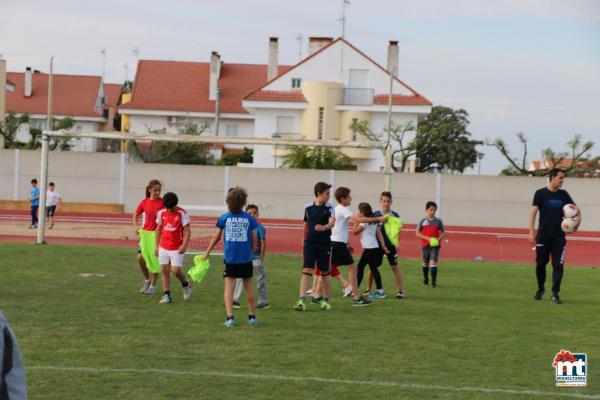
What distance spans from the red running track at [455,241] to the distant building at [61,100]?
41246mm

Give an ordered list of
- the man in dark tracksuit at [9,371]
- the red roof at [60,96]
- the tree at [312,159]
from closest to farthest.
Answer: the man in dark tracksuit at [9,371]
the tree at [312,159]
the red roof at [60,96]

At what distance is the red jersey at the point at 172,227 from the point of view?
13.4 meters

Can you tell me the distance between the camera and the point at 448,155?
82.2m

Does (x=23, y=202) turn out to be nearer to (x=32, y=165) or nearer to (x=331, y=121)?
(x=32, y=165)

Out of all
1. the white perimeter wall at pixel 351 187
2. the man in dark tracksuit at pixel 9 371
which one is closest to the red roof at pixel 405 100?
the white perimeter wall at pixel 351 187

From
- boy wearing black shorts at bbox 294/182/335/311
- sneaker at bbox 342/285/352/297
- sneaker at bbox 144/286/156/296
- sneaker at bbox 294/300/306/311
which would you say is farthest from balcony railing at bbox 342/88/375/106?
sneaker at bbox 294/300/306/311

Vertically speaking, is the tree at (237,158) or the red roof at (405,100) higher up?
the red roof at (405,100)

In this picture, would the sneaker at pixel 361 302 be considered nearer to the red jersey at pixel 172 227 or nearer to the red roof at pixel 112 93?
the red jersey at pixel 172 227

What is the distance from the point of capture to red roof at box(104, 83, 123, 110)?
313 ft

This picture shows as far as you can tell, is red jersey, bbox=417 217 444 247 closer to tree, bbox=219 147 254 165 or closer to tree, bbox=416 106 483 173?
tree, bbox=219 147 254 165

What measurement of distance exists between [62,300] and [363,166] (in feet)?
150

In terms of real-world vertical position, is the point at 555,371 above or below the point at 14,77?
below

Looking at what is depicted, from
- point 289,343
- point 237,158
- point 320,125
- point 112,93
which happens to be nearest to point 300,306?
point 289,343

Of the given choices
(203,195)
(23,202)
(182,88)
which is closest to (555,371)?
(203,195)
